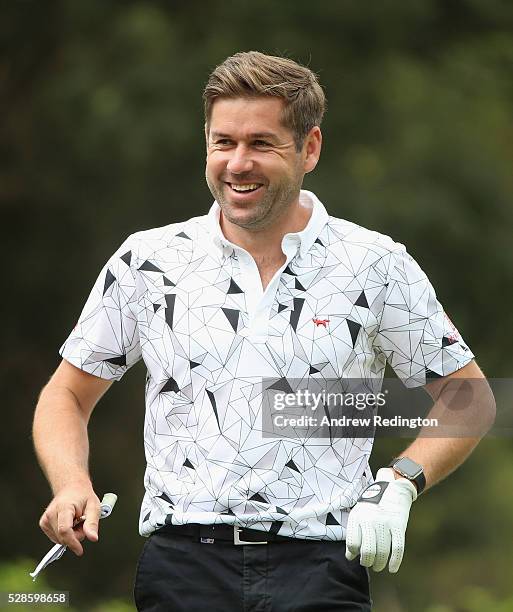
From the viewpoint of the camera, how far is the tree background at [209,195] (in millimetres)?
10133

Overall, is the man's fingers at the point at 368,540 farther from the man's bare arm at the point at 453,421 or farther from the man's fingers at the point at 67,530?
the man's fingers at the point at 67,530

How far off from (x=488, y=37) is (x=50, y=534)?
27.5 feet

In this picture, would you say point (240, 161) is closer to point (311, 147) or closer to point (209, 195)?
point (311, 147)

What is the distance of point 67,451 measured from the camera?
135 inches

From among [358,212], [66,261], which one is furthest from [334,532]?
[66,261]

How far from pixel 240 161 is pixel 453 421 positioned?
2.78ft

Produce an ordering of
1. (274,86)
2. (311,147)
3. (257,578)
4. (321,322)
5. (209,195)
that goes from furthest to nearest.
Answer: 1. (209,195)
2. (311,147)
3. (274,86)
4. (321,322)
5. (257,578)

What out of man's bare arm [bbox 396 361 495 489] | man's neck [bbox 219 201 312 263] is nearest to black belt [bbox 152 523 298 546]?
man's bare arm [bbox 396 361 495 489]

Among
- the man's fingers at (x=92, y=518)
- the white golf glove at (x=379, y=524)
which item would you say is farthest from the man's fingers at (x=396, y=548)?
the man's fingers at (x=92, y=518)

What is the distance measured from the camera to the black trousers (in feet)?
10.7

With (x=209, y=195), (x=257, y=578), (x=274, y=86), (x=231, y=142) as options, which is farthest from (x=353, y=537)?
(x=209, y=195)

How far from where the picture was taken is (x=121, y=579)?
10.1 m

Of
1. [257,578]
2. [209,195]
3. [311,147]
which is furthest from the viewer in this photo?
[209,195]

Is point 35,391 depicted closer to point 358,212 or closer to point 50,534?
point 358,212
